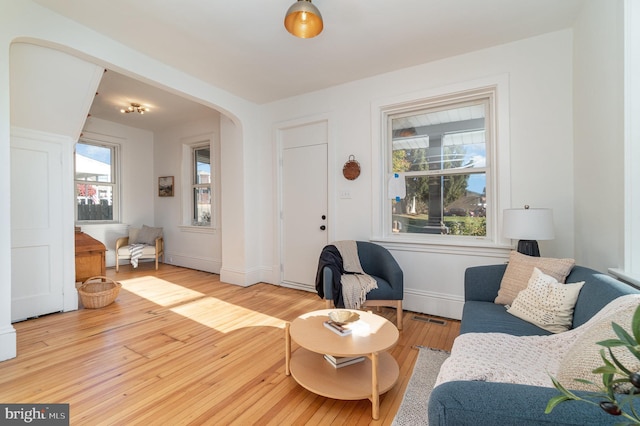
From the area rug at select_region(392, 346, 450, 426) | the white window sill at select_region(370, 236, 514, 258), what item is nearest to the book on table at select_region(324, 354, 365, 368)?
the area rug at select_region(392, 346, 450, 426)

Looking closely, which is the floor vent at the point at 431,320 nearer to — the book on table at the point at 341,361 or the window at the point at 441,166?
the window at the point at 441,166

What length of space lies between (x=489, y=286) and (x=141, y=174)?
6291 millimetres

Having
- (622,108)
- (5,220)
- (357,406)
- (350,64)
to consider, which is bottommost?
(357,406)

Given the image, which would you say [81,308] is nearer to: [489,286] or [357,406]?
[357,406]

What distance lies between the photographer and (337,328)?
73.7 inches

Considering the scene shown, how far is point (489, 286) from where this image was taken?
7.43 feet

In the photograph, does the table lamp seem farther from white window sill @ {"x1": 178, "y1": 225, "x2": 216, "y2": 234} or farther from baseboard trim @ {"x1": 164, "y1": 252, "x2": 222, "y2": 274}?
white window sill @ {"x1": 178, "y1": 225, "x2": 216, "y2": 234}

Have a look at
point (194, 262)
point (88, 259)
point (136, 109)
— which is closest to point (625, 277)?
point (88, 259)

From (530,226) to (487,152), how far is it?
1.03 m

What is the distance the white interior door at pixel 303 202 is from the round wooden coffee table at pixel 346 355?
6.14 feet

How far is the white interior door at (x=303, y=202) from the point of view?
12.7 feet

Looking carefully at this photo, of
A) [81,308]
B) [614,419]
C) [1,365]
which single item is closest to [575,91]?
[614,419]

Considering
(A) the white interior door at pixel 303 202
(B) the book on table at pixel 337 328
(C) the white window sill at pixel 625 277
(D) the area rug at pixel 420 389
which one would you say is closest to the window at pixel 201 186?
(A) the white interior door at pixel 303 202

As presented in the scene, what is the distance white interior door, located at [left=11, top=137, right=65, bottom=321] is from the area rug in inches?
141
